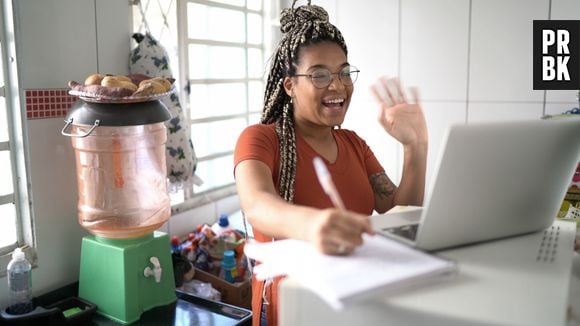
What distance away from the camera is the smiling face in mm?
1363

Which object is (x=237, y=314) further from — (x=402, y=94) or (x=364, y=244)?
(x=364, y=244)

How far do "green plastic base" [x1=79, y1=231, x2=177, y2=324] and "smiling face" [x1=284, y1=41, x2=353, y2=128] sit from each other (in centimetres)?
70

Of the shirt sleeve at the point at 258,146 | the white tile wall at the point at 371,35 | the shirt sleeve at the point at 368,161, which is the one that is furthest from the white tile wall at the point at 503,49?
the shirt sleeve at the point at 258,146

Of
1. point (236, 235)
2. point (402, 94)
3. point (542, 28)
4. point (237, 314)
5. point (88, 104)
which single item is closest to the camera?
point (402, 94)

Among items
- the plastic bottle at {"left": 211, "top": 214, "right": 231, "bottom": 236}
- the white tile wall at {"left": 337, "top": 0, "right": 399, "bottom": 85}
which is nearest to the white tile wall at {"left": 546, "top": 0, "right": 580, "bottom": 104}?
the white tile wall at {"left": 337, "top": 0, "right": 399, "bottom": 85}

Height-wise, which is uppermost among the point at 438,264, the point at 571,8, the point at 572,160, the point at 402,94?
the point at 571,8

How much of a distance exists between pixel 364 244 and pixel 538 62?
2097mm

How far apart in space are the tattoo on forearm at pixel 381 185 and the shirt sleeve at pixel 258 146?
34 centimetres

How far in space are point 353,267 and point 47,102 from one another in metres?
1.34

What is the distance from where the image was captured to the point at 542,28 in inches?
96.7

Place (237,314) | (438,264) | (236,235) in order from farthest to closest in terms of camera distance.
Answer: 1. (236,235)
2. (237,314)
3. (438,264)

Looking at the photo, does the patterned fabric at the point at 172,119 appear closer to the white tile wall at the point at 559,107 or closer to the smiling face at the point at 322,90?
the smiling face at the point at 322,90

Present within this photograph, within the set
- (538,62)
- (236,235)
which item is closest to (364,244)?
(236,235)

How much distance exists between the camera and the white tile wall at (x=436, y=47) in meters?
2.63
